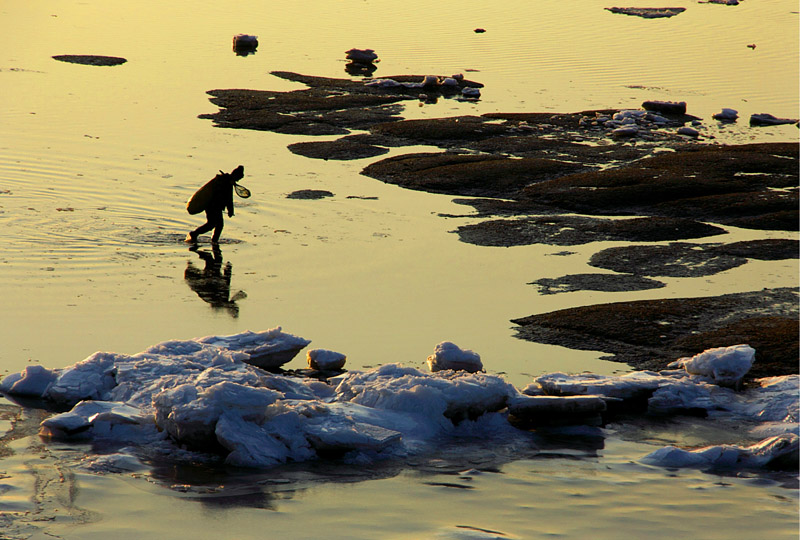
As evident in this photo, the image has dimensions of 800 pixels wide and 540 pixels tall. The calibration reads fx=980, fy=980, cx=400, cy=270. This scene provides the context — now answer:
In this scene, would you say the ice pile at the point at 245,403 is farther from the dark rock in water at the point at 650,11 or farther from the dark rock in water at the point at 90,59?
the dark rock in water at the point at 650,11

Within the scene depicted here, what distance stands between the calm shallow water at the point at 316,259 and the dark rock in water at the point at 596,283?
433 mm

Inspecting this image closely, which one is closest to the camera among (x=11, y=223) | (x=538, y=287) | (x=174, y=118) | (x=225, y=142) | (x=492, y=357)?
(x=492, y=357)

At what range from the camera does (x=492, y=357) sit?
14.5 metres

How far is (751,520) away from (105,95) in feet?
121

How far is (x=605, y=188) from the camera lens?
27.0 metres

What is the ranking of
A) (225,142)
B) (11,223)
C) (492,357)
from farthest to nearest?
1. (225,142)
2. (11,223)
3. (492,357)

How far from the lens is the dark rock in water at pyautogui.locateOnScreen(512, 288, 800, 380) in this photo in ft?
48.2

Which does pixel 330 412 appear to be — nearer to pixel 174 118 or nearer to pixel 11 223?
pixel 11 223

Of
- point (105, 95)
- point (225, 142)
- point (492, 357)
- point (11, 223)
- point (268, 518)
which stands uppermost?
point (105, 95)

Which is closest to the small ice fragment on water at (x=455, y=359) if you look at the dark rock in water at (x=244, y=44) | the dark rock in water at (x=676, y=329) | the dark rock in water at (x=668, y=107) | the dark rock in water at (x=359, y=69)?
the dark rock in water at (x=676, y=329)

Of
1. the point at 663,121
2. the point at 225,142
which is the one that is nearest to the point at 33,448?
the point at 225,142

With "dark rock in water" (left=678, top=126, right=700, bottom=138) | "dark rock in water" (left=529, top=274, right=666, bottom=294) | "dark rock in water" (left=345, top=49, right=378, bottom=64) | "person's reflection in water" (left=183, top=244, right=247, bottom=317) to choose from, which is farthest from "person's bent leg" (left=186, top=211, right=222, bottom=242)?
"dark rock in water" (left=345, top=49, right=378, bottom=64)

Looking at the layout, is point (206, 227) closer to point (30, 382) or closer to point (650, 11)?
point (30, 382)

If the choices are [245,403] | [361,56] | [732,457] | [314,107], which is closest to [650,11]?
[361,56]
